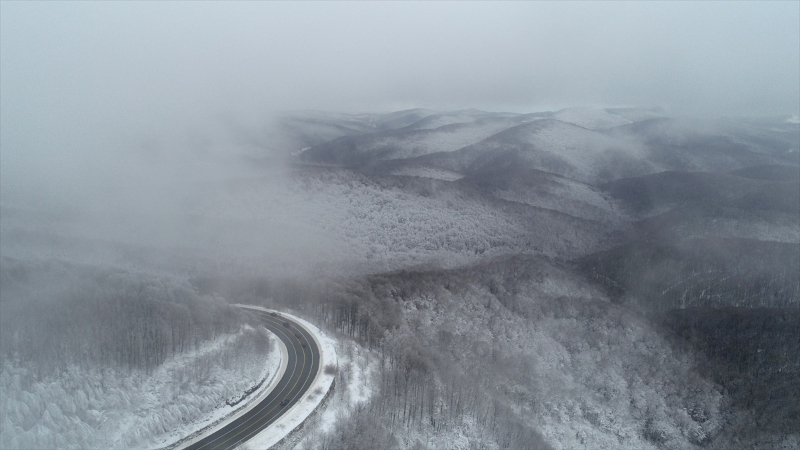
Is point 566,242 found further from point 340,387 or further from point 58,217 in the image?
point 58,217

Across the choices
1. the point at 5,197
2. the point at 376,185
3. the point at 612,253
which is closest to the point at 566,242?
the point at 612,253

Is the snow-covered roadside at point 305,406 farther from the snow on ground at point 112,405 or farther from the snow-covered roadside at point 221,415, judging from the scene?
the snow on ground at point 112,405

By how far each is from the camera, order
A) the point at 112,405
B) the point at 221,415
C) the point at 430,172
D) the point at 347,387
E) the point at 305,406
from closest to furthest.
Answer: the point at 112,405
the point at 221,415
the point at 305,406
the point at 347,387
the point at 430,172

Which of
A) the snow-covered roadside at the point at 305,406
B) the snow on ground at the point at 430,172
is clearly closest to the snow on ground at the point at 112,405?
the snow-covered roadside at the point at 305,406

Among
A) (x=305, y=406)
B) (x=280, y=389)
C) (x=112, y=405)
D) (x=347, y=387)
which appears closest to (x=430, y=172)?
(x=347, y=387)

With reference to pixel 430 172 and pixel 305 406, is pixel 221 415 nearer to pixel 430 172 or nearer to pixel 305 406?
pixel 305 406
